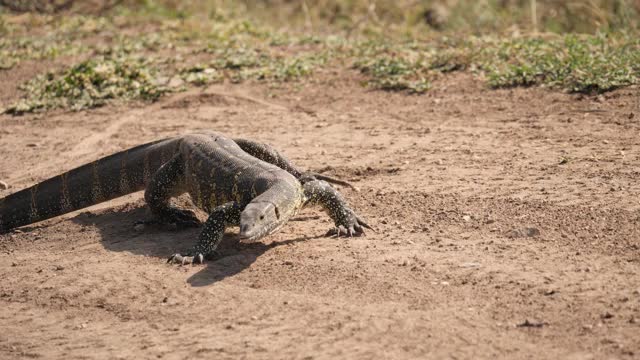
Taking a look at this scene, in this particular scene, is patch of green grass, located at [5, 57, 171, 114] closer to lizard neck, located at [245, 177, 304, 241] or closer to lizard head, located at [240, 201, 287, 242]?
lizard neck, located at [245, 177, 304, 241]

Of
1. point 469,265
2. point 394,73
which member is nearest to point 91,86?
point 394,73

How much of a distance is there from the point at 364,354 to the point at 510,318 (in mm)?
896

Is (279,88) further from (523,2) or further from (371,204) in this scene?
(523,2)

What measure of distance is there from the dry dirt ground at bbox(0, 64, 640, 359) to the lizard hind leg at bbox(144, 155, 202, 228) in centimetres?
14

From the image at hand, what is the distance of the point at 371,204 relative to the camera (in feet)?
24.4

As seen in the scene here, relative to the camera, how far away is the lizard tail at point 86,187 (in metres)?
7.92

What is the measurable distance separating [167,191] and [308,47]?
5.93m

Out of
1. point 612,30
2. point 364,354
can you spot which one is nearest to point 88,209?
point 364,354

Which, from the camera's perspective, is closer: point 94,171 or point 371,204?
point 371,204

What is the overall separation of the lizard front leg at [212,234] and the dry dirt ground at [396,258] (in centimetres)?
10

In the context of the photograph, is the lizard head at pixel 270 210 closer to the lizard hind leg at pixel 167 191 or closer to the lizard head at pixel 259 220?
the lizard head at pixel 259 220

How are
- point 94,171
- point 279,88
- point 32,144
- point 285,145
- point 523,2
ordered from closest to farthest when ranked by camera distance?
point 94,171, point 285,145, point 32,144, point 279,88, point 523,2

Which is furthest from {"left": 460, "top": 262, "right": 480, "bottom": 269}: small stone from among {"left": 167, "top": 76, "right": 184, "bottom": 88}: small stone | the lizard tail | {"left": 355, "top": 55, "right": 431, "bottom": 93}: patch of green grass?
{"left": 167, "top": 76, "right": 184, "bottom": 88}: small stone

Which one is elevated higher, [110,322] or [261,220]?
[261,220]
